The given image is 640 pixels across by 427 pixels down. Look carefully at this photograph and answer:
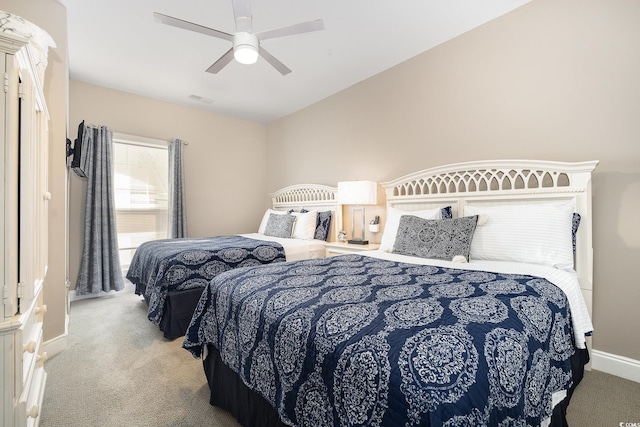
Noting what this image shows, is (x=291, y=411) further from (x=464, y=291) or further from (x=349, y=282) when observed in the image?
(x=464, y=291)

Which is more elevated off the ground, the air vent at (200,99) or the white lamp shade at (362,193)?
the air vent at (200,99)

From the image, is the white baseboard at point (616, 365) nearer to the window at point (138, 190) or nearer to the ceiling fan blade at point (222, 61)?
the ceiling fan blade at point (222, 61)

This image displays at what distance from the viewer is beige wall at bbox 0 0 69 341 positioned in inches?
94.9

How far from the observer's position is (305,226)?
402cm

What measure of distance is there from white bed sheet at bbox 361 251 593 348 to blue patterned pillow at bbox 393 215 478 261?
10 centimetres

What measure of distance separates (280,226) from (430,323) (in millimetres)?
3294

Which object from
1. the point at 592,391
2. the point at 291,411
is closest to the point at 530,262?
the point at 592,391

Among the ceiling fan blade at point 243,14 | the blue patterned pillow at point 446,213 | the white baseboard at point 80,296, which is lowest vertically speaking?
the white baseboard at point 80,296

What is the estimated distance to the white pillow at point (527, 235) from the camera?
1996mm

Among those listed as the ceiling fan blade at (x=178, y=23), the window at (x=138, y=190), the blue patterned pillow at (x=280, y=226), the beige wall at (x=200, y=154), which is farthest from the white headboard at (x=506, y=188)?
the window at (x=138, y=190)

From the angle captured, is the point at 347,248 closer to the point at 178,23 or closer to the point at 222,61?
the point at 222,61

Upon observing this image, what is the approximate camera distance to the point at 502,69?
8.71 feet

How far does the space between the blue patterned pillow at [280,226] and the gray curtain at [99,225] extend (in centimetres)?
203

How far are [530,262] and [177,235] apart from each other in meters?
4.35
